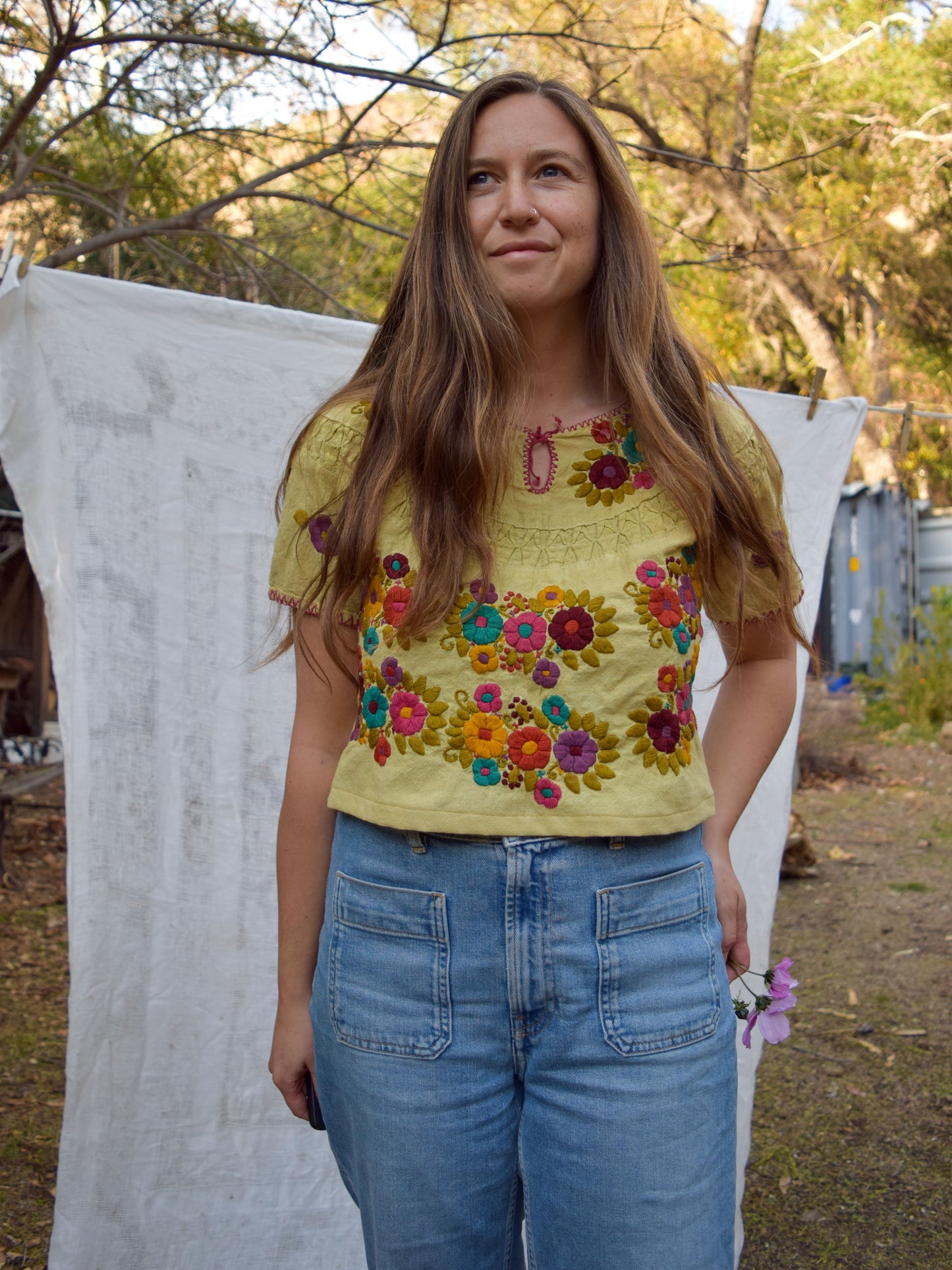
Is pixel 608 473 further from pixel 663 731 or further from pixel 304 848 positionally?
pixel 304 848

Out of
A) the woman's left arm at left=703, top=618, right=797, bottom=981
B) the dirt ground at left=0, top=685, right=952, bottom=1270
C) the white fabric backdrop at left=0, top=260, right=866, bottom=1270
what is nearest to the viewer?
the woman's left arm at left=703, top=618, right=797, bottom=981

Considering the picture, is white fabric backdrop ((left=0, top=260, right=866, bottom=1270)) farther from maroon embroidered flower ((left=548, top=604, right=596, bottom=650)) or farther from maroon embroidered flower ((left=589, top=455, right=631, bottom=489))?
maroon embroidered flower ((left=548, top=604, right=596, bottom=650))

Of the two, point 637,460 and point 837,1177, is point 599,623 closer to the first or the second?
point 637,460

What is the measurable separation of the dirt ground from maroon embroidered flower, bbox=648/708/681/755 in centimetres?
194

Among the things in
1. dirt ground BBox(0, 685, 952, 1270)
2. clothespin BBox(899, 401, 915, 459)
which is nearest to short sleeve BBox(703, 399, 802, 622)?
clothespin BBox(899, 401, 915, 459)

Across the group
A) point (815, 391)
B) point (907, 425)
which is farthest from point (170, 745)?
point (907, 425)

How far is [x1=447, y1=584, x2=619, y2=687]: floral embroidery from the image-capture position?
1206 mm

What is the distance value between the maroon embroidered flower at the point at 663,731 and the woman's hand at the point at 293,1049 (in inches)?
21.4

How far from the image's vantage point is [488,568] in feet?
4.08

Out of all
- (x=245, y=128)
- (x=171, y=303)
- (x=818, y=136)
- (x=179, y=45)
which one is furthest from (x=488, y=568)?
(x=818, y=136)

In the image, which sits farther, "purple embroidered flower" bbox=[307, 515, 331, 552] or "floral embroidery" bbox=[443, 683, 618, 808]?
"purple embroidered flower" bbox=[307, 515, 331, 552]

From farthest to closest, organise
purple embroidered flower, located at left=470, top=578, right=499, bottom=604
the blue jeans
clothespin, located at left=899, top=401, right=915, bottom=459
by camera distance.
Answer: clothespin, located at left=899, top=401, right=915, bottom=459 < purple embroidered flower, located at left=470, top=578, right=499, bottom=604 < the blue jeans

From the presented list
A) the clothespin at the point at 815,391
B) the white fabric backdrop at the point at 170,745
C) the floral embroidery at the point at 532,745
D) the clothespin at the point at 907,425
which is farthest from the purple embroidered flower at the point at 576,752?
the clothespin at the point at 907,425

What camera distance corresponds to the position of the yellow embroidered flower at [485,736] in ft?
3.93
